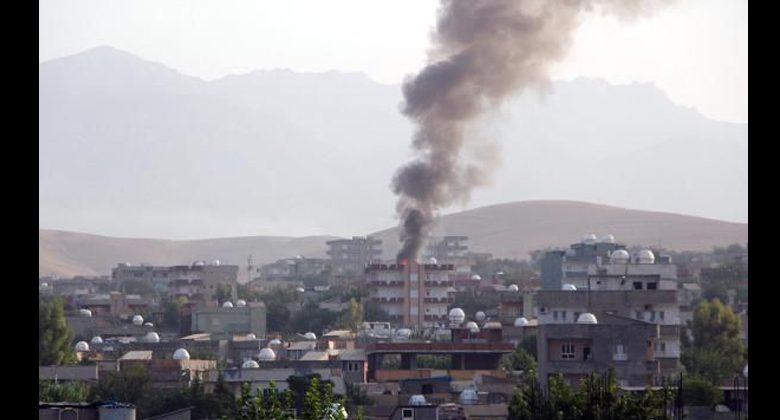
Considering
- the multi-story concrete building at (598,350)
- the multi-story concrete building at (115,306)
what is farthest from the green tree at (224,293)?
the multi-story concrete building at (598,350)

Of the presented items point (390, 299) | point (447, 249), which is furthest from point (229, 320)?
point (447, 249)

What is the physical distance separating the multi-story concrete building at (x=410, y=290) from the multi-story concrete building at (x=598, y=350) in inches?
1822

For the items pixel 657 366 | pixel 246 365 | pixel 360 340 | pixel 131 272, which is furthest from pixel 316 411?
pixel 131 272

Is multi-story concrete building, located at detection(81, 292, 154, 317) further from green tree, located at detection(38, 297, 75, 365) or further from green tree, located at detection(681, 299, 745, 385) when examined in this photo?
green tree, located at detection(681, 299, 745, 385)

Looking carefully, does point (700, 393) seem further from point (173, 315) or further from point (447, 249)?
point (447, 249)

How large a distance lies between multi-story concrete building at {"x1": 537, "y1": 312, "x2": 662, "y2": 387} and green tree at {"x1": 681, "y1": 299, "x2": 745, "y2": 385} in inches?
99.4

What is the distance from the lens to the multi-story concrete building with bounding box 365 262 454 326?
93875 mm

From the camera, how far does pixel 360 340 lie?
70.8 meters

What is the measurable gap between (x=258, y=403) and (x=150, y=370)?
1446 inches

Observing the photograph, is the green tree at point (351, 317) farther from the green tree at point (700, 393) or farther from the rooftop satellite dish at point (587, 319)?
the green tree at point (700, 393)

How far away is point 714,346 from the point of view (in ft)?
202

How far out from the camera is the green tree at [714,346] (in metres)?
53.7

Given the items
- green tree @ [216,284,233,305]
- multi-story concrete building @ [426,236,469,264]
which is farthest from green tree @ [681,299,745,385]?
multi-story concrete building @ [426,236,469,264]
